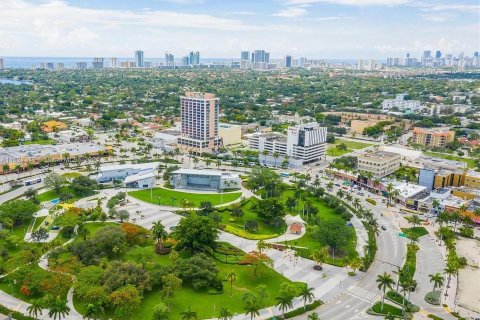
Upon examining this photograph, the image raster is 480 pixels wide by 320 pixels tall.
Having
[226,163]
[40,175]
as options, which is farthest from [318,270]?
[40,175]

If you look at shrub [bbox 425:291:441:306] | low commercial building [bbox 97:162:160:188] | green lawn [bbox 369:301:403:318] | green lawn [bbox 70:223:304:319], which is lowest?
green lawn [bbox 70:223:304:319]

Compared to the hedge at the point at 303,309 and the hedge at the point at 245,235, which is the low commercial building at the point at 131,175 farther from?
the hedge at the point at 303,309

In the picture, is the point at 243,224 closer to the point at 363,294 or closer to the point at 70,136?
the point at 363,294

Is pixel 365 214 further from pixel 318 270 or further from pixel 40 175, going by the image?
pixel 40 175

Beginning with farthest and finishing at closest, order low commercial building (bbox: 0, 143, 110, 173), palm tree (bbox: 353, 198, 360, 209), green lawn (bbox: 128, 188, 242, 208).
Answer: low commercial building (bbox: 0, 143, 110, 173) < green lawn (bbox: 128, 188, 242, 208) < palm tree (bbox: 353, 198, 360, 209)

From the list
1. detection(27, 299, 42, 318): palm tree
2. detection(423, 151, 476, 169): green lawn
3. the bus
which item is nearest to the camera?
detection(27, 299, 42, 318): palm tree

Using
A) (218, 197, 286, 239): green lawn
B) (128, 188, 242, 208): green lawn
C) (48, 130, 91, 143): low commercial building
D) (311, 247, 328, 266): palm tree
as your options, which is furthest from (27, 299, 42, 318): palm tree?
(48, 130, 91, 143): low commercial building

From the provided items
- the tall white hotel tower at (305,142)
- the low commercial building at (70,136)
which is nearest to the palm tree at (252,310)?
the tall white hotel tower at (305,142)

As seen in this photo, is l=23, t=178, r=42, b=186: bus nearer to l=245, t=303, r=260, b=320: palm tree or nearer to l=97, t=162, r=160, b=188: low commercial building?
l=97, t=162, r=160, b=188: low commercial building
